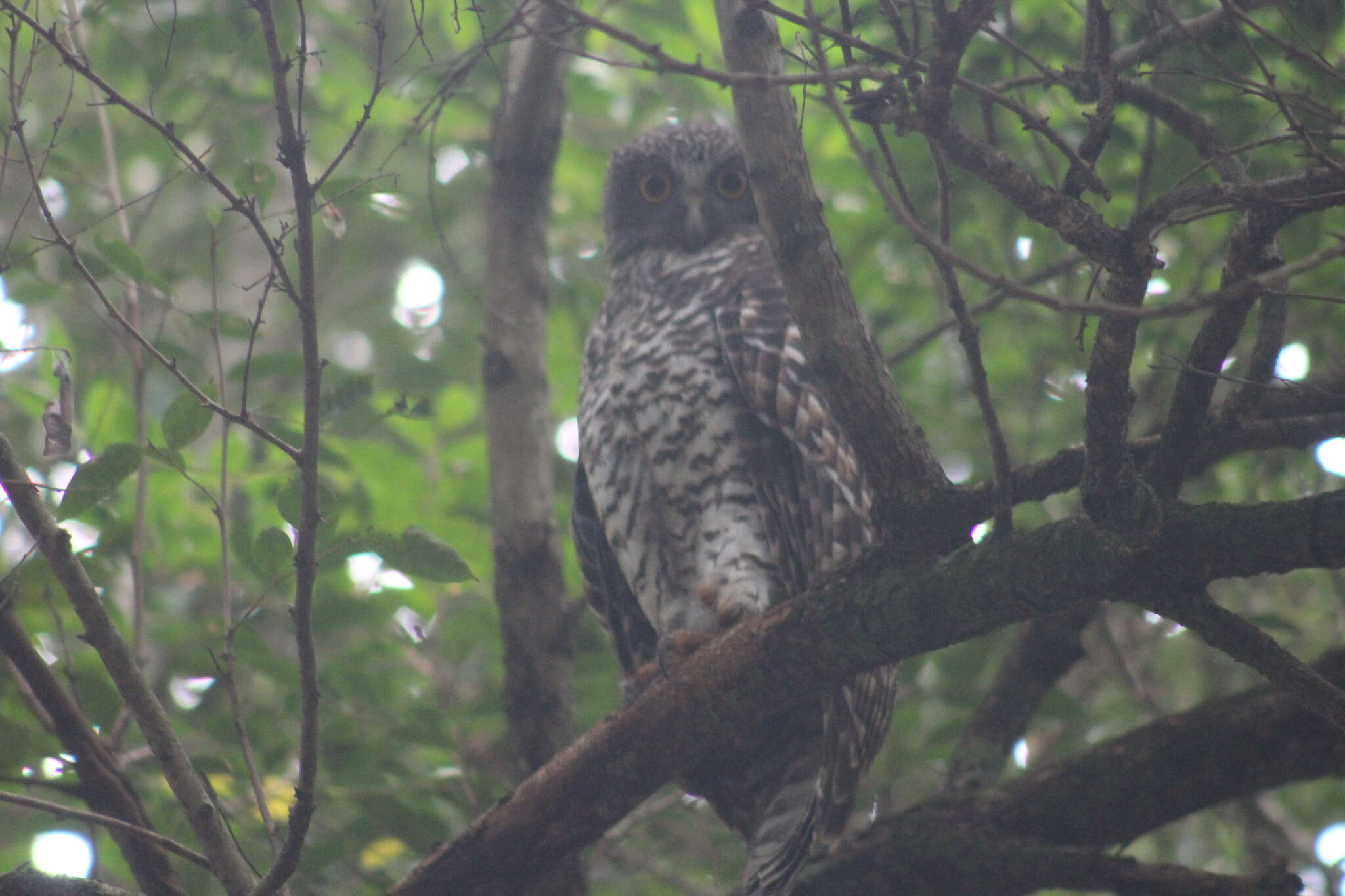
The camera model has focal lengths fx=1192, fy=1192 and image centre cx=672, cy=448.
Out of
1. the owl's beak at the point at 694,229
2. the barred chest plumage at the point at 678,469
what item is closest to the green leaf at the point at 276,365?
the barred chest plumage at the point at 678,469

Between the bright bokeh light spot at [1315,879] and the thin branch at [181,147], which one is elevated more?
the thin branch at [181,147]

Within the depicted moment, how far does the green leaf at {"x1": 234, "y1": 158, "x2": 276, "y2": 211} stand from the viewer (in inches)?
111

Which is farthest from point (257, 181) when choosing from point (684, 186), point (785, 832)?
point (785, 832)

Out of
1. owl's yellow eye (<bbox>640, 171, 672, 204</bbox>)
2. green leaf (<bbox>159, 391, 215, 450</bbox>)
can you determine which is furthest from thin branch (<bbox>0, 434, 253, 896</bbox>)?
owl's yellow eye (<bbox>640, 171, 672, 204</bbox>)

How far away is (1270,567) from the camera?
198cm

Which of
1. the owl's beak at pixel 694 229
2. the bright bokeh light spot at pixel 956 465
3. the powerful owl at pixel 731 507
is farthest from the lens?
the bright bokeh light spot at pixel 956 465

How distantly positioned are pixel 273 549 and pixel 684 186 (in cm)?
267

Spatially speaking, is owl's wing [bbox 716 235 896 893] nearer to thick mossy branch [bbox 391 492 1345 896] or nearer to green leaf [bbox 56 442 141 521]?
thick mossy branch [bbox 391 492 1345 896]

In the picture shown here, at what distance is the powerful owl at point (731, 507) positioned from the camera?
3480mm

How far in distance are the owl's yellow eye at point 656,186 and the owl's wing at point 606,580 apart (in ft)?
4.11

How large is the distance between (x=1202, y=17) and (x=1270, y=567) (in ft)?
4.28

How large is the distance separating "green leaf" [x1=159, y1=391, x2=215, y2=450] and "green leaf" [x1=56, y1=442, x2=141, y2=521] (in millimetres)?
93

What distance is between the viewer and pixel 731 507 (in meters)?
3.75

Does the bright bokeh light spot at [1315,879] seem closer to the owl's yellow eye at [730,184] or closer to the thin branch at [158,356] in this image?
the owl's yellow eye at [730,184]
